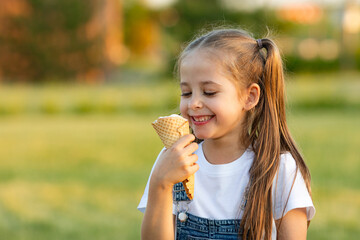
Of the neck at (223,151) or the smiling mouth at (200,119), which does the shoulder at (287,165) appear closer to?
the neck at (223,151)

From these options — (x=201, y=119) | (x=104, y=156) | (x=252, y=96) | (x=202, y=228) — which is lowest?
(x=202, y=228)

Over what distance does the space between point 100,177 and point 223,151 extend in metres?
3.93

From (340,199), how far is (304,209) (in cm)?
301

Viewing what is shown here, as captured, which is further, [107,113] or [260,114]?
[107,113]

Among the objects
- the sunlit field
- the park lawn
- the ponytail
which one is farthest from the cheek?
the sunlit field

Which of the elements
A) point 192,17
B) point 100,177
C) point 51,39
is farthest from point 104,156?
point 192,17

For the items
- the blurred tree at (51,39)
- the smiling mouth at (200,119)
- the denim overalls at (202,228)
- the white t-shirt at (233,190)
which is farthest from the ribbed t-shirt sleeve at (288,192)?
the blurred tree at (51,39)

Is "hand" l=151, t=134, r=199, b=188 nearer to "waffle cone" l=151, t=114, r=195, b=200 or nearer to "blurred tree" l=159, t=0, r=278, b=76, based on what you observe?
"waffle cone" l=151, t=114, r=195, b=200

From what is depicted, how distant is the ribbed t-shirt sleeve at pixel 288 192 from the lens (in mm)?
1834

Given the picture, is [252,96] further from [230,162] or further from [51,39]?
[51,39]

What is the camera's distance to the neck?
6.42 feet

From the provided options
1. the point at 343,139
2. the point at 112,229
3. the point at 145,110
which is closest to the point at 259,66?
the point at 112,229

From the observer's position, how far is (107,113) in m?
11.5

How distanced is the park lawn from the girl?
0.56 metres
